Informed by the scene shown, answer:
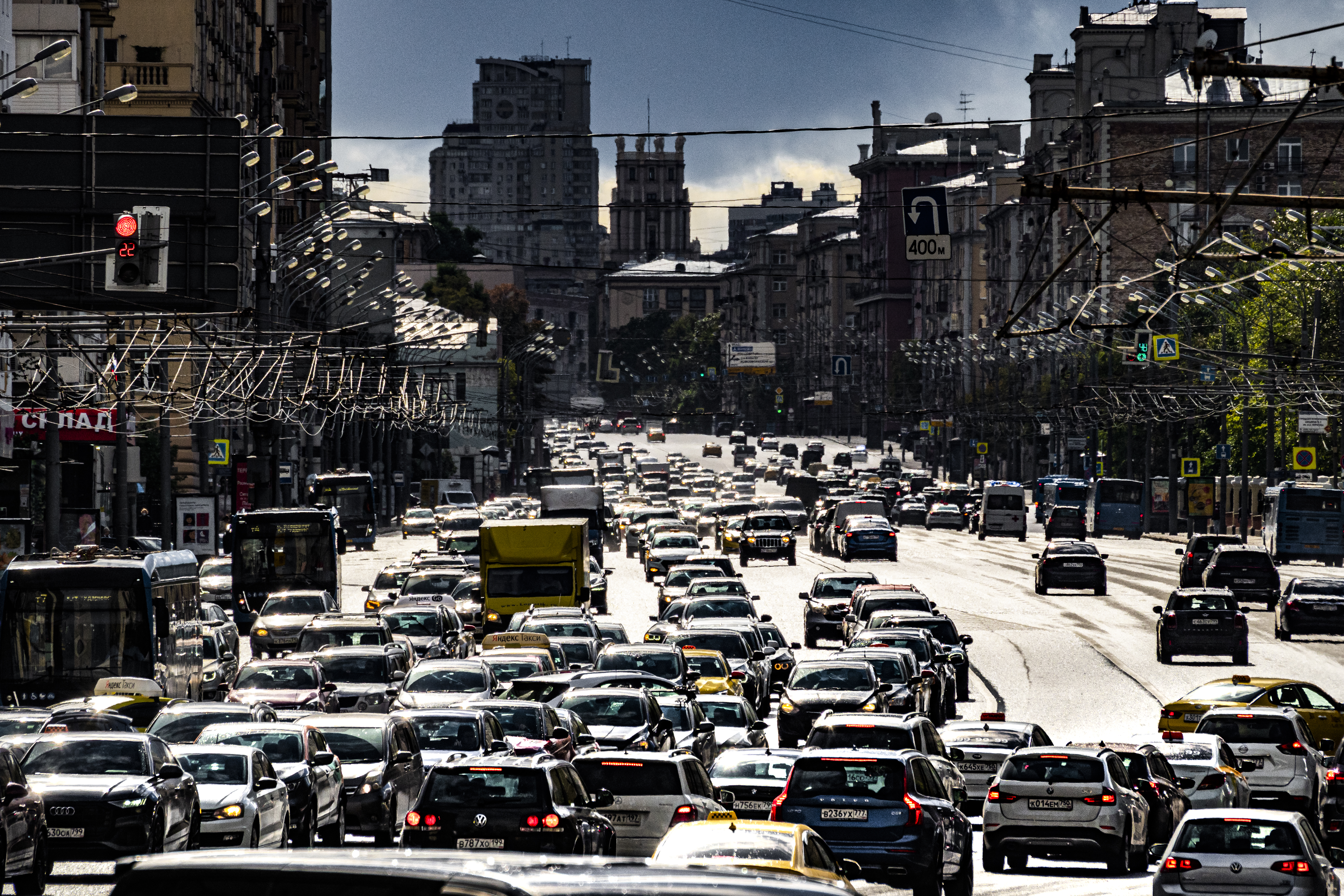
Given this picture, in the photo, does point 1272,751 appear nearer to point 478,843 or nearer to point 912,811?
point 912,811

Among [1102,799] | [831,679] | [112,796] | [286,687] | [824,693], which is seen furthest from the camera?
[831,679]

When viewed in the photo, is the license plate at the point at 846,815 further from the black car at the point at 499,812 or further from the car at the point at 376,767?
the car at the point at 376,767

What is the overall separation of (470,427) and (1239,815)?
129 meters

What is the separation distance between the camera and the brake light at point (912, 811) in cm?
1766

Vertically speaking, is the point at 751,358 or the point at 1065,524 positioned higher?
the point at 751,358

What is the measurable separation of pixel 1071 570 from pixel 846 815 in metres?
43.6

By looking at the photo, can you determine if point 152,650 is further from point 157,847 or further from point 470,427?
point 470,427

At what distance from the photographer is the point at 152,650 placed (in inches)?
1236

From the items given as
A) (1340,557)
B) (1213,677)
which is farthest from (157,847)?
(1340,557)

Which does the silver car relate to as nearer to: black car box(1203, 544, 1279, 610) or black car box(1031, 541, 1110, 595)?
black car box(1203, 544, 1279, 610)

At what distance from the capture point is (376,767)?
73.5 ft

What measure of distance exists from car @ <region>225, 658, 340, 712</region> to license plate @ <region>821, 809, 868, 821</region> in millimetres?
11833

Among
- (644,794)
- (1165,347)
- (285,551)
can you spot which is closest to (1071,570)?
(1165,347)

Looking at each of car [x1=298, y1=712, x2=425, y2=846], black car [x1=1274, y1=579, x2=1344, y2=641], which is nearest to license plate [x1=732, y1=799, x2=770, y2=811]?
car [x1=298, y1=712, x2=425, y2=846]
